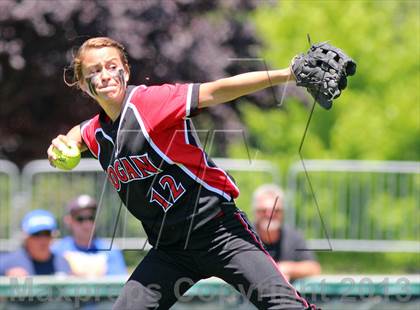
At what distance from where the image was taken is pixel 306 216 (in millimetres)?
11211

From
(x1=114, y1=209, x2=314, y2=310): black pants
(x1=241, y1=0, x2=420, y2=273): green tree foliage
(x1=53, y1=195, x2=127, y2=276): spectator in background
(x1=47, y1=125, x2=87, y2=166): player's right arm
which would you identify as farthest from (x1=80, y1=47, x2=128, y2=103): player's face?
(x1=241, y1=0, x2=420, y2=273): green tree foliage

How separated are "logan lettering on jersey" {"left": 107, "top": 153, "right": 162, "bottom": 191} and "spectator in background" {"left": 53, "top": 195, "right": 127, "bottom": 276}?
2923mm

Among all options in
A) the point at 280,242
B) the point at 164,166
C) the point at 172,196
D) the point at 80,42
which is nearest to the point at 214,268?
the point at 172,196

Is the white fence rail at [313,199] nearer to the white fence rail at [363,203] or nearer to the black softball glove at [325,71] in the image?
the white fence rail at [363,203]

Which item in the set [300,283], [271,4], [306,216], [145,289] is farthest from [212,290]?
[271,4]

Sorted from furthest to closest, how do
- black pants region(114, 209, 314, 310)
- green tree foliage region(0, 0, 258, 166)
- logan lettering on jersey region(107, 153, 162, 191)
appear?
green tree foliage region(0, 0, 258, 166), logan lettering on jersey region(107, 153, 162, 191), black pants region(114, 209, 314, 310)

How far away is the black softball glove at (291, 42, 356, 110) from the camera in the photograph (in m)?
4.28

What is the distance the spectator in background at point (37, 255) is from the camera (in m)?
7.72

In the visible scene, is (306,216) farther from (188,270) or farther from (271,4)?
(188,270)

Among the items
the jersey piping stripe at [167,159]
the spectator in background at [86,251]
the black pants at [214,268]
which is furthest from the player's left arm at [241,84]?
the spectator in background at [86,251]

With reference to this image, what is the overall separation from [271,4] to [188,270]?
27.6 feet

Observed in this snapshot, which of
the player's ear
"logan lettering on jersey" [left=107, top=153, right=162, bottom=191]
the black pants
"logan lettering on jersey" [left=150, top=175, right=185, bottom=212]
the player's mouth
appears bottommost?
the black pants

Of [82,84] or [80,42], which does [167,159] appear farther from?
[80,42]

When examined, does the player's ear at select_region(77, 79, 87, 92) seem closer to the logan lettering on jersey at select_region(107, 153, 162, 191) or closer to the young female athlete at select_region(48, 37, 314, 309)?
the young female athlete at select_region(48, 37, 314, 309)
